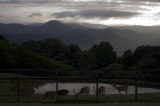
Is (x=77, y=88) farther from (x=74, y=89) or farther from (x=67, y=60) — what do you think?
(x=67, y=60)

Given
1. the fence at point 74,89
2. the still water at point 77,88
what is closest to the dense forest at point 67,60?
the still water at point 77,88

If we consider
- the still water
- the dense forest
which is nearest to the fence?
the still water

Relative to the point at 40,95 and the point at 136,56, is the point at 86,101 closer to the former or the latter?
the point at 40,95

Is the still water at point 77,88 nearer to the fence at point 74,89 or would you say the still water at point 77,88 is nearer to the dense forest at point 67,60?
the fence at point 74,89

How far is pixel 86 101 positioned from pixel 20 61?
28.7 metres

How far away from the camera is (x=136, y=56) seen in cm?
6234

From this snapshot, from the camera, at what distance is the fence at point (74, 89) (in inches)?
858

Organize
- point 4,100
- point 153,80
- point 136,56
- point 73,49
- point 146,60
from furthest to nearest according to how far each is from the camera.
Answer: point 73,49 → point 136,56 → point 146,60 → point 153,80 → point 4,100

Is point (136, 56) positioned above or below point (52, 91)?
above

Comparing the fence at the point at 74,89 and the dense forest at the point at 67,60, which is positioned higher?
the dense forest at the point at 67,60

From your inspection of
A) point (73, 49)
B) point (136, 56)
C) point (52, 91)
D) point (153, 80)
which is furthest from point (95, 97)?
point (73, 49)

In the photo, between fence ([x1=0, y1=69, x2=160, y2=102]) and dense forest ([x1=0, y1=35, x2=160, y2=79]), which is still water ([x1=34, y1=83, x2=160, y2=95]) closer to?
fence ([x1=0, y1=69, x2=160, y2=102])

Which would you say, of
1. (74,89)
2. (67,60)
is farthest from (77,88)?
(67,60)

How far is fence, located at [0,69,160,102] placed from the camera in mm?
21781
